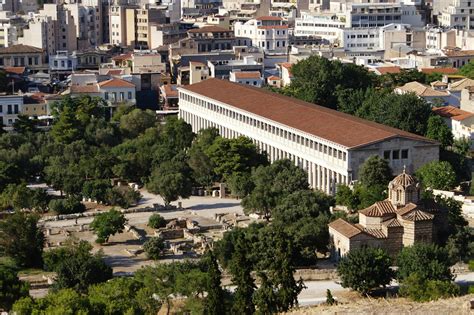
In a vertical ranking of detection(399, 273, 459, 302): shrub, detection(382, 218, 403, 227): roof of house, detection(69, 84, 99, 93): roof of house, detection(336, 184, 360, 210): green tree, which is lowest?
detection(399, 273, 459, 302): shrub

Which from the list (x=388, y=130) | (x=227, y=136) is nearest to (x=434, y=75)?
(x=227, y=136)

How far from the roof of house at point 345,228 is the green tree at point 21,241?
9588mm

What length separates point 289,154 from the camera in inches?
2072

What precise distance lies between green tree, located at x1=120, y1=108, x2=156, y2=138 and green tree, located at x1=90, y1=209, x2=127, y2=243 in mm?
17437

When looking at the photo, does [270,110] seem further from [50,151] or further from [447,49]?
[447,49]

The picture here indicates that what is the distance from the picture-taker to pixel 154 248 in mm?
41000

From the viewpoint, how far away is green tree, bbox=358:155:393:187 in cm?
4600

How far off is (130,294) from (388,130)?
18429mm

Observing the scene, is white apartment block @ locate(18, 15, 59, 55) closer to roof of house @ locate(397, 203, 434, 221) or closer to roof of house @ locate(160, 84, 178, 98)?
roof of house @ locate(160, 84, 178, 98)

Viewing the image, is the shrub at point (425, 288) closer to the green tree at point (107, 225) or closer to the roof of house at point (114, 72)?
the green tree at point (107, 225)

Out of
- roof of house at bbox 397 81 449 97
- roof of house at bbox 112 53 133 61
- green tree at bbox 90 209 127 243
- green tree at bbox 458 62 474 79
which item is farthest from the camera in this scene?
roof of house at bbox 112 53 133 61

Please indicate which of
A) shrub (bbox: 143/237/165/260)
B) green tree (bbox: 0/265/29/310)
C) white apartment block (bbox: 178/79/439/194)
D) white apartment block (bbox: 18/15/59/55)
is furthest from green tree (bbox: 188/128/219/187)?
white apartment block (bbox: 18/15/59/55)

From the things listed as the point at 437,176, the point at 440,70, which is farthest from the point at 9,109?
the point at 437,176

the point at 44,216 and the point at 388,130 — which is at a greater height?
the point at 388,130
